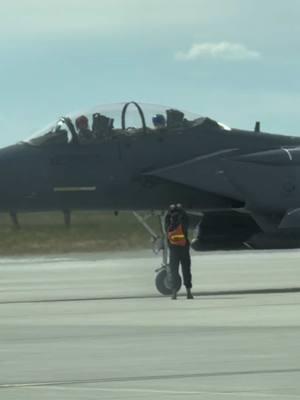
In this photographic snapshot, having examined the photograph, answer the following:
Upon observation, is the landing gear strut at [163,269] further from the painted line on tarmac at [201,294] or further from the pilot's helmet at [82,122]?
the pilot's helmet at [82,122]

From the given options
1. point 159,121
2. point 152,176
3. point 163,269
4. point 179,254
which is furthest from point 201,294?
point 159,121

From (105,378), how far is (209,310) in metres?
6.95

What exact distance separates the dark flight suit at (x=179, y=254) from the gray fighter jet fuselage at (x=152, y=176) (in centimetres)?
80

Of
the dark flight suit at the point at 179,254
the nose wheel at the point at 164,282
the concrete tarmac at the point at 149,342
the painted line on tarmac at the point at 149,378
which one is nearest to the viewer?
the concrete tarmac at the point at 149,342

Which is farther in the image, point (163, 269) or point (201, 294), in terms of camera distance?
point (201, 294)

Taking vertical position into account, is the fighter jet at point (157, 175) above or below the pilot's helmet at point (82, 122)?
below

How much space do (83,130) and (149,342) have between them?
8.67 meters

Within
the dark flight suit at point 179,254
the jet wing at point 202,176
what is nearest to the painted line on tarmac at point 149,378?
the dark flight suit at point 179,254

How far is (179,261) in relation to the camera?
21.5 meters

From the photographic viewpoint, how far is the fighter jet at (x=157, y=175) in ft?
71.9

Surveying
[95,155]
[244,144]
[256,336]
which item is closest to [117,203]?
[95,155]

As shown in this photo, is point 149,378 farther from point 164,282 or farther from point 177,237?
point 164,282

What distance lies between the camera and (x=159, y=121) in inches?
894

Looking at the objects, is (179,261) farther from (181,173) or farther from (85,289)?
(85,289)
